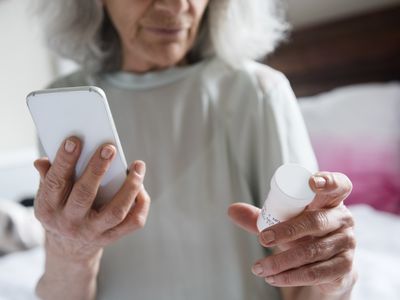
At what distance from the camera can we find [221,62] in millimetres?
746

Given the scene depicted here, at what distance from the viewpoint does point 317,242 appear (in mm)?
433

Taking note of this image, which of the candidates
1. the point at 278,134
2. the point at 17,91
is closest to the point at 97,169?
the point at 278,134

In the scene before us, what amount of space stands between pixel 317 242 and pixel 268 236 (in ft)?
0.18

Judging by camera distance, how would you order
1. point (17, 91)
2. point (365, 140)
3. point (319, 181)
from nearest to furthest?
point (319, 181)
point (365, 140)
point (17, 91)

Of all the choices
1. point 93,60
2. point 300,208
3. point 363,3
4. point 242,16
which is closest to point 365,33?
point 363,3

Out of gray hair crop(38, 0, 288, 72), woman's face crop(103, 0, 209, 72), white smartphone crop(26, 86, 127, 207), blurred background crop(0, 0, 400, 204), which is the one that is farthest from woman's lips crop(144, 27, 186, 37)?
blurred background crop(0, 0, 400, 204)

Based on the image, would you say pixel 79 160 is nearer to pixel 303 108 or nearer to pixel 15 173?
pixel 303 108

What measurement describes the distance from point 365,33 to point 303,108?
1.11 ft

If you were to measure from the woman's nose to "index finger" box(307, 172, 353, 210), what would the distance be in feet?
1.19

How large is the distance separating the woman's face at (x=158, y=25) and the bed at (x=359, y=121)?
538mm

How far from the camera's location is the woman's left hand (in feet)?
1.36

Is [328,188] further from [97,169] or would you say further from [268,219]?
[97,169]

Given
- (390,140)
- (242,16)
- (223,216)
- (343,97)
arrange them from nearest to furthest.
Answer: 1. (223,216)
2. (242,16)
3. (390,140)
4. (343,97)

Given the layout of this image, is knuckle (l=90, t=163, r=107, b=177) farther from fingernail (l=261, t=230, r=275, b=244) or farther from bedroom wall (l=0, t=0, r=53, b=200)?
bedroom wall (l=0, t=0, r=53, b=200)
